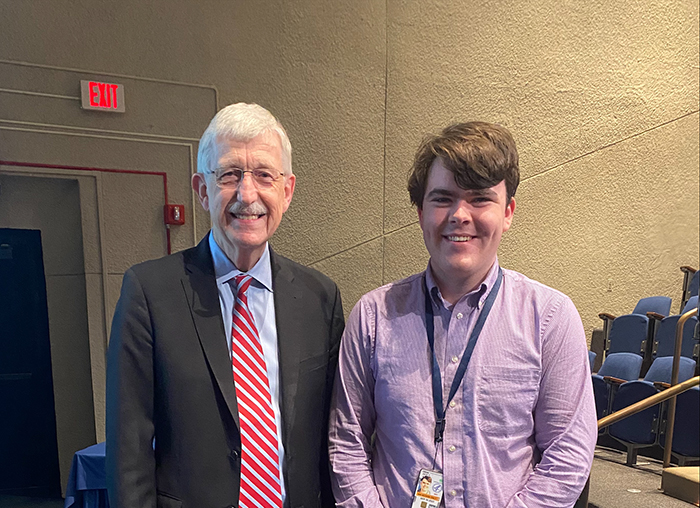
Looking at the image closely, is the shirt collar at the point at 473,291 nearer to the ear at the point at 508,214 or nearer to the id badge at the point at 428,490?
the ear at the point at 508,214

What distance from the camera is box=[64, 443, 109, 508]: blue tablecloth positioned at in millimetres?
2033

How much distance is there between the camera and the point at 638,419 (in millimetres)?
2953

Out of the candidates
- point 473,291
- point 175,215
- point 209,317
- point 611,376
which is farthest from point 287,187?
point 611,376

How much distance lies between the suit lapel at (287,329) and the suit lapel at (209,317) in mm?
120

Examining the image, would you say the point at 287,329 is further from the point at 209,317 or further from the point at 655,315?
the point at 655,315

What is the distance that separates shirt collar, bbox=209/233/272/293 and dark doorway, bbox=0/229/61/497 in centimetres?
231

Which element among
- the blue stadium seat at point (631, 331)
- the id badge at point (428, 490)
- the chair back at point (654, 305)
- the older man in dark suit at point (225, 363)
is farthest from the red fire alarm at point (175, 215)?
the chair back at point (654, 305)

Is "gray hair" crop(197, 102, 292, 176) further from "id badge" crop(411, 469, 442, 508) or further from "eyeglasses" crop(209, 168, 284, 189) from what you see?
"id badge" crop(411, 469, 442, 508)

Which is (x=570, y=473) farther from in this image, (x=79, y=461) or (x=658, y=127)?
(x=658, y=127)

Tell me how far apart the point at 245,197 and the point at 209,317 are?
0.28 meters

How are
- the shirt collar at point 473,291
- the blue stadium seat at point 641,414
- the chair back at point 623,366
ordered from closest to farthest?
the shirt collar at point 473,291, the blue stadium seat at point 641,414, the chair back at point 623,366

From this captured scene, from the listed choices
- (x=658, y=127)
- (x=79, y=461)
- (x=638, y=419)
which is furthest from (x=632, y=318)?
(x=79, y=461)

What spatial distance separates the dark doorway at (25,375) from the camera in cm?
281

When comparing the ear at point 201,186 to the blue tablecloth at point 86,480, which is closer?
the ear at point 201,186
